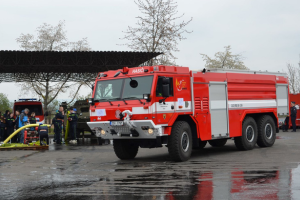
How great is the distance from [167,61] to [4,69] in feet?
42.9

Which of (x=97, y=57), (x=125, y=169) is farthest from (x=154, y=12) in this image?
(x=125, y=169)

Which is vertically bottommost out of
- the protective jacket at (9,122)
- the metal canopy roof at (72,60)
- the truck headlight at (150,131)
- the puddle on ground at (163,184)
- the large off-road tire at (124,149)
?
the puddle on ground at (163,184)

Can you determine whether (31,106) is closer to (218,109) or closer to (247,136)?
(247,136)

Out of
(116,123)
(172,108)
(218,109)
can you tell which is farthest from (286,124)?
(116,123)

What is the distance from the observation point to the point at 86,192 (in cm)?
793

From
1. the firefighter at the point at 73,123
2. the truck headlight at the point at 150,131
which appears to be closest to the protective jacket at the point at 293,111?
the firefighter at the point at 73,123

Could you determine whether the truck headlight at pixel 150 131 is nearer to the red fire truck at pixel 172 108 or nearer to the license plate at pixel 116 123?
the red fire truck at pixel 172 108

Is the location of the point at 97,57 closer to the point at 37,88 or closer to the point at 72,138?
the point at 72,138

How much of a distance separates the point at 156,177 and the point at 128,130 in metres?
2.82

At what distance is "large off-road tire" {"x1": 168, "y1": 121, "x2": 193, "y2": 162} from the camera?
39.4 feet

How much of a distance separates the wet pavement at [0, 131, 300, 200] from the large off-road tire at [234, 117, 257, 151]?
40 cm

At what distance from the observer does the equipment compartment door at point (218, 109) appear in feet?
44.3

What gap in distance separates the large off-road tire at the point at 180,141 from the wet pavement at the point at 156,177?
296 millimetres

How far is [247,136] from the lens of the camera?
15016 mm
